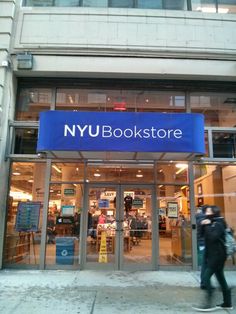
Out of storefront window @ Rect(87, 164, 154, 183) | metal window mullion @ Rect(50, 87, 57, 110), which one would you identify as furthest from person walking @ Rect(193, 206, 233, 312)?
metal window mullion @ Rect(50, 87, 57, 110)

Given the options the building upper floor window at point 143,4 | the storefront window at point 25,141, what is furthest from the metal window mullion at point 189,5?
the storefront window at point 25,141

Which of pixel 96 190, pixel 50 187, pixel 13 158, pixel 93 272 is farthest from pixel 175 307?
pixel 13 158

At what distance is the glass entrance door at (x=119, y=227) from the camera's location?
9.41m

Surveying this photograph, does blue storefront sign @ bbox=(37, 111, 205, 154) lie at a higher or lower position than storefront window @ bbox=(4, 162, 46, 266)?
higher

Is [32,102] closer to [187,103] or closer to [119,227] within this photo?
[119,227]

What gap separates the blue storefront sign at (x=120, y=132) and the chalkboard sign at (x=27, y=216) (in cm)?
215

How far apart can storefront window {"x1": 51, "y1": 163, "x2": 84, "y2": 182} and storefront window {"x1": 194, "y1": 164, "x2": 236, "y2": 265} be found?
3.26m

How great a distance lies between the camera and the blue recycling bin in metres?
9.43

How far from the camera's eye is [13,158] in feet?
32.2

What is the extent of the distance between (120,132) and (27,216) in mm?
3639

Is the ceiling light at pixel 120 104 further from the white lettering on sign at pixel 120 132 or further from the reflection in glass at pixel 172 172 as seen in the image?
the white lettering on sign at pixel 120 132

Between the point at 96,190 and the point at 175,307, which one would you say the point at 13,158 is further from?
the point at 175,307

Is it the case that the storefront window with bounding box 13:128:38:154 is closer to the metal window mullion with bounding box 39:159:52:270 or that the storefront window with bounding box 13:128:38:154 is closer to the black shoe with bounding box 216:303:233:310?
the metal window mullion with bounding box 39:159:52:270

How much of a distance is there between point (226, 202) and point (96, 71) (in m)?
5.20
